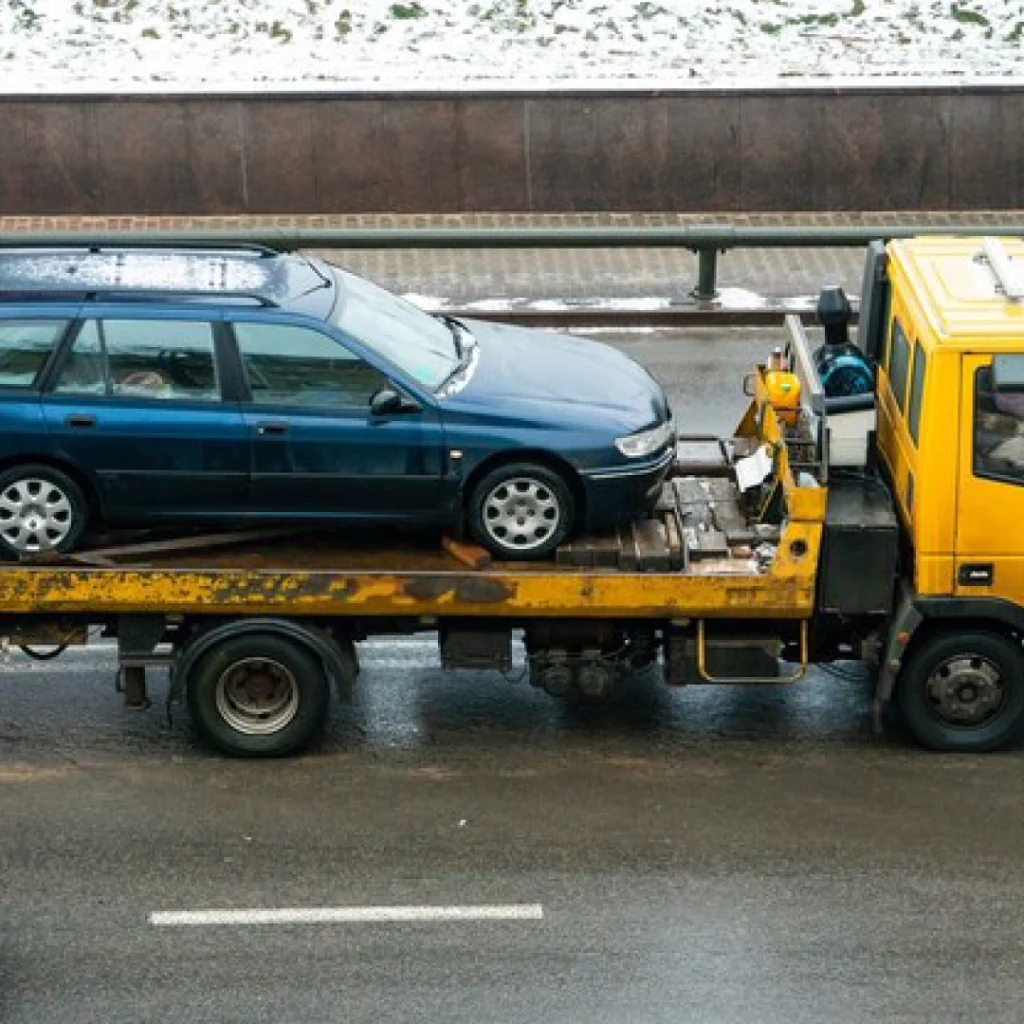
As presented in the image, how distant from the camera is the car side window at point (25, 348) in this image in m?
10.6

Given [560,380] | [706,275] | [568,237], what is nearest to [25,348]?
[560,380]

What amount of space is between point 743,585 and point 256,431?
2448mm

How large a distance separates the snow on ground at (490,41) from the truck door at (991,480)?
1206 centimetres

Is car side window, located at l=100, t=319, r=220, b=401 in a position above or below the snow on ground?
below

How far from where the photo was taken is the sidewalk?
19359 millimetres

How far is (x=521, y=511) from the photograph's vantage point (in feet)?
35.3

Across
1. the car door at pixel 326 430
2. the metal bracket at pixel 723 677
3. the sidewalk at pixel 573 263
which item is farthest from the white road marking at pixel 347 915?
the sidewalk at pixel 573 263

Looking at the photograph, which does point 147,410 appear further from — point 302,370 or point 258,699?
point 258,699

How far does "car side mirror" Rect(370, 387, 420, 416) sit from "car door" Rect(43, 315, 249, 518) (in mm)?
642

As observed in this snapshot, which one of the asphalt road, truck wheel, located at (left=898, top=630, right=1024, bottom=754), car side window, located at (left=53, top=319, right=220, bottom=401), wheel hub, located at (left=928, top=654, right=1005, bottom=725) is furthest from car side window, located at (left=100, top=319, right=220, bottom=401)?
wheel hub, located at (left=928, top=654, right=1005, bottom=725)

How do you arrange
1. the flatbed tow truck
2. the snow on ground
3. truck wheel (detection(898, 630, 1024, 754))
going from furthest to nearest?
the snow on ground
truck wheel (detection(898, 630, 1024, 754))
the flatbed tow truck

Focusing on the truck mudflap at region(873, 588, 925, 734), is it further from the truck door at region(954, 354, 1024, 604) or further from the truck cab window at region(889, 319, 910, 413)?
the truck cab window at region(889, 319, 910, 413)

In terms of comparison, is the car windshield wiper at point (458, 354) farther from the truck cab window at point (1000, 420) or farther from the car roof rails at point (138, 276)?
the truck cab window at point (1000, 420)

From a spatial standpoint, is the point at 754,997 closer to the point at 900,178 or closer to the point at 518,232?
the point at 518,232
